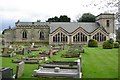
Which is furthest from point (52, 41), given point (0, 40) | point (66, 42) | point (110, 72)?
point (110, 72)

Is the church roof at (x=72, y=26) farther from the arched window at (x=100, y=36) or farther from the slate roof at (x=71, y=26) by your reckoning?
the arched window at (x=100, y=36)

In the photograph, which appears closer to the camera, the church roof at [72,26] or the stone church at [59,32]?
the stone church at [59,32]

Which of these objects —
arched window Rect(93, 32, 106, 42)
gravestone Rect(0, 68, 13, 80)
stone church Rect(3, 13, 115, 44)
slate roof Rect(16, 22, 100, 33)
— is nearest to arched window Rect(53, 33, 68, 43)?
stone church Rect(3, 13, 115, 44)

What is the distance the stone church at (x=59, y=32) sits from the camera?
6662 cm

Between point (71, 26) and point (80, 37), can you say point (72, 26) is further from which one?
point (80, 37)

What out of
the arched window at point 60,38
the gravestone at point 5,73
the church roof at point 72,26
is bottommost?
the gravestone at point 5,73

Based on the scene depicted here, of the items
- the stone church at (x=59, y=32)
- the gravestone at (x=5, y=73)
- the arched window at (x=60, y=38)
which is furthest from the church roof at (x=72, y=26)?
the gravestone at (x=5, y=73)

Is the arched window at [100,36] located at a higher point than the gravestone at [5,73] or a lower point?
higher

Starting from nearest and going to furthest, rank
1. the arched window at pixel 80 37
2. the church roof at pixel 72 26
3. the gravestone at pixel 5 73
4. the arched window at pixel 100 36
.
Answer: the gravestone at pixel 5 73 < the arched window at pixel 80 37 < the arched window at pixel 100 36 < the church roof at pixel 72 26

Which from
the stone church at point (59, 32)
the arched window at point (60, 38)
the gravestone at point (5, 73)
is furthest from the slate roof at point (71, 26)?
the gravestone at point (5, 73)

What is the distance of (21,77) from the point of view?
16766mm

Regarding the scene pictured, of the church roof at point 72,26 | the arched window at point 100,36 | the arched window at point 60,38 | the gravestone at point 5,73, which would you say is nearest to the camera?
the gravestone at point 5,73

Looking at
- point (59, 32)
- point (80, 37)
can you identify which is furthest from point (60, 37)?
point (80, 37)

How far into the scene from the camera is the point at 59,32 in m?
66.4
